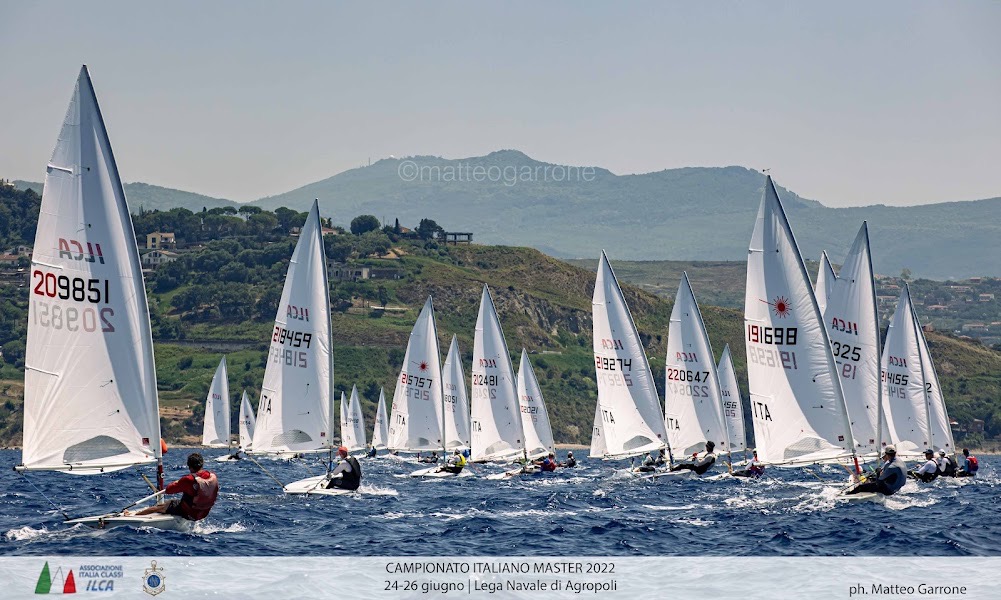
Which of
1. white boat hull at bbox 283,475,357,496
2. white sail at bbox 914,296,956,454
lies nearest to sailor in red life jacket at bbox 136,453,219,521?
white boat hull at bbox 283,475,357,496

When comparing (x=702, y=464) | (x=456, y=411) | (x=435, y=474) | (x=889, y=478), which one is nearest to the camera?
(x=889, y=478)

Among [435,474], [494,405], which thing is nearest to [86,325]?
[435,474]

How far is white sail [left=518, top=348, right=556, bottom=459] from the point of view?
60156 millimetres

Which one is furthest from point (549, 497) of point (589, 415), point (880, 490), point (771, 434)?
point (589, 415)

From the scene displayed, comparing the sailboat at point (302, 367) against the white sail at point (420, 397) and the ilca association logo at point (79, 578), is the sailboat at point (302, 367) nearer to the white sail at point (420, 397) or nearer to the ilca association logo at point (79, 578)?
the ilca association logo at point (79, 578)

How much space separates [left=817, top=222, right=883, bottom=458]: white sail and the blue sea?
2324 mm

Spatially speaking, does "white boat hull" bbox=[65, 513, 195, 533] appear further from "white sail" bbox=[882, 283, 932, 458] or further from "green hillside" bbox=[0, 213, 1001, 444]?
"green hillside" bbox=[0, 213, 1001, 444]

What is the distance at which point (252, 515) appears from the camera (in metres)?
31.0

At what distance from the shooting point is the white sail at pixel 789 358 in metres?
35.1

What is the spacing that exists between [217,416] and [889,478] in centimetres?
6756

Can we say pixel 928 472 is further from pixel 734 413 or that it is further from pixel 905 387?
pixel 734 413

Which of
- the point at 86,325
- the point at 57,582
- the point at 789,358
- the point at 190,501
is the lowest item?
the point at 57,582

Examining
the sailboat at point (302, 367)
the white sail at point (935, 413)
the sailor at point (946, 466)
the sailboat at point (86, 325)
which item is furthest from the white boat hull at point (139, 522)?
the white sail at point (935, 413)

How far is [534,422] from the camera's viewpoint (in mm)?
60750
